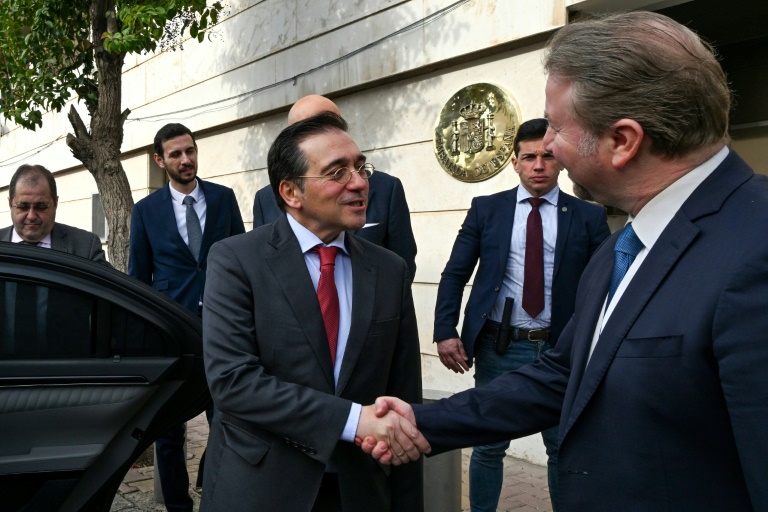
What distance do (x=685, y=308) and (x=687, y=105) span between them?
437 millimetres

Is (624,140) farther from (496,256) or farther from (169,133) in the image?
(169,133)

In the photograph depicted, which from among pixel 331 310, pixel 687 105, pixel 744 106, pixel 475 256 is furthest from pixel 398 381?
pixel 744 106

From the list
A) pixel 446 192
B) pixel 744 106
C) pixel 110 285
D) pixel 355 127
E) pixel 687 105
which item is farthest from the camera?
pixel 355 127

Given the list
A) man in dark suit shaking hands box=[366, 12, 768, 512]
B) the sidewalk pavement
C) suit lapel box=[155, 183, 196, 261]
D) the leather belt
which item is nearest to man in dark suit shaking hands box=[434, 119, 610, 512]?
the leather belt

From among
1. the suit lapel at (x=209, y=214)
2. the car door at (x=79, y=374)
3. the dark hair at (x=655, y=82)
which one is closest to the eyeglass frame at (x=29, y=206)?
the suit lapel at (x=209, y=214)

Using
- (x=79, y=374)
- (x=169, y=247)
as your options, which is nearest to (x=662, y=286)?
(x=79, y=374)

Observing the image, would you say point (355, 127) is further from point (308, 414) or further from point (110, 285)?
point (308, 414)

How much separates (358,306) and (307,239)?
0.99 ft

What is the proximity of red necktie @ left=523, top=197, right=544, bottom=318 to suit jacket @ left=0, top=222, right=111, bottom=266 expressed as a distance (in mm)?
2578

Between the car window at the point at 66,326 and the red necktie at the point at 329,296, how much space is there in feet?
3.39

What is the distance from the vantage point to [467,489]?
520cm

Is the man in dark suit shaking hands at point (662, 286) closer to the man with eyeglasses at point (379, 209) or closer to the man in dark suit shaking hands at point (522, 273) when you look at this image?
the man in dark suit shaking hands at point (522, 273)

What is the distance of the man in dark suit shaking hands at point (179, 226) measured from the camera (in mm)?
4848

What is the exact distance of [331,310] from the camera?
2.44 metres
